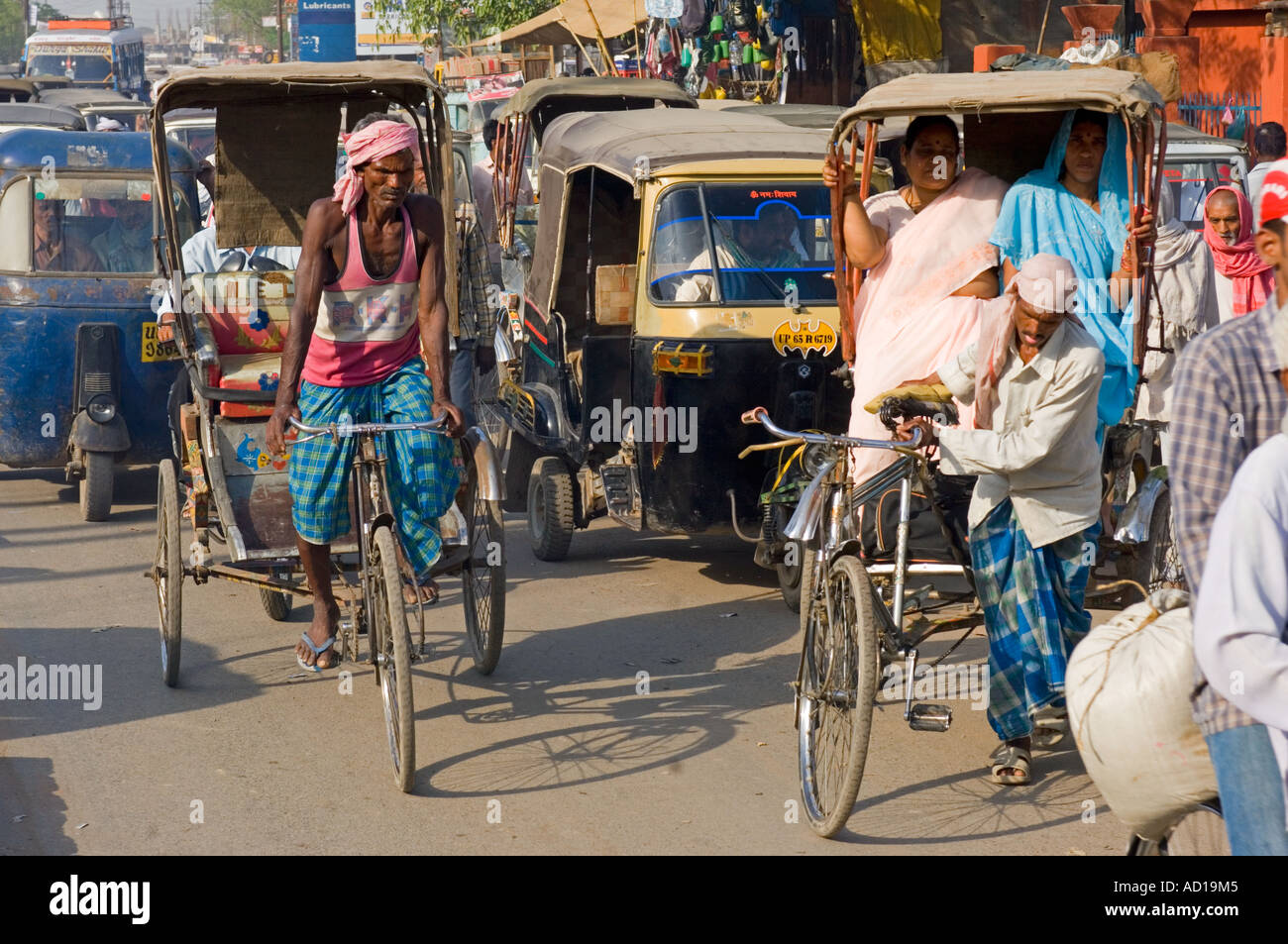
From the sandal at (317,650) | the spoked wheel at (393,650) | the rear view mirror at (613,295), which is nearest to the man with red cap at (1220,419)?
the spoked wheel at (393,650)

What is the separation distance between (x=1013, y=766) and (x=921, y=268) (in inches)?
75.0

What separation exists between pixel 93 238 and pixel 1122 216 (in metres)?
6.57

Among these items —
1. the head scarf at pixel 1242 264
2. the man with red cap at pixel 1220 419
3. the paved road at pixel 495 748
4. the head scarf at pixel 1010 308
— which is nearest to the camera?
the man with red cap at pixel 1220 419

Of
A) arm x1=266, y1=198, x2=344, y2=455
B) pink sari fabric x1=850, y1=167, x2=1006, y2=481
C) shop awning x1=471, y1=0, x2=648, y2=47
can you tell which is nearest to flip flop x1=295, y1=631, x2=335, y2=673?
arm x1=266, y1=198, x2=344, y2=455

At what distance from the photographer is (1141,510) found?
6.04 m

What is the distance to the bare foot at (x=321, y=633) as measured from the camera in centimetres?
584

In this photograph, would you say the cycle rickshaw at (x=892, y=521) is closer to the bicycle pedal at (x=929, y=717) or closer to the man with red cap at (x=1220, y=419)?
the bicycle pedal at (x=929, y=717)

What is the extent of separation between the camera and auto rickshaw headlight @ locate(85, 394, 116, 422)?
30.4ft

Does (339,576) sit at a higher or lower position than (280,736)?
higher

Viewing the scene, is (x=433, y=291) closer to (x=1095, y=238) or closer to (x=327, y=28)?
(x=1095, y=238)

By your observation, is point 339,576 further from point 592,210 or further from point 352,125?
point 592,210

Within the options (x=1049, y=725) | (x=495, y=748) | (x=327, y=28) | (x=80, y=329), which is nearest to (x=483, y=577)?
(x=495, y=748)

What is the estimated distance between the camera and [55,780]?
5.21 meters

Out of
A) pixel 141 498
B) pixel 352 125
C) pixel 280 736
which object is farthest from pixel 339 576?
pixel 141 498
